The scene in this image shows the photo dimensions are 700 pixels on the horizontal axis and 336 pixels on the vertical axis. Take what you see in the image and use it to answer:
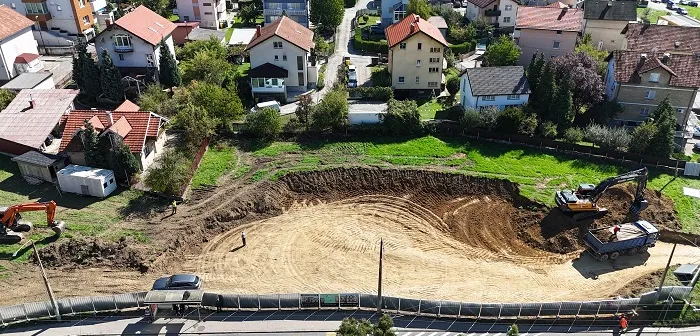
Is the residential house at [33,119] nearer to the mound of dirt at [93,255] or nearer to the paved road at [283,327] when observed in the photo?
the mound of dirt at [93,255]

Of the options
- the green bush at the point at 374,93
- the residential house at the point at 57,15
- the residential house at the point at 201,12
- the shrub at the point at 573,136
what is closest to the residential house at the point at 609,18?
the shrub at the point at 573,136

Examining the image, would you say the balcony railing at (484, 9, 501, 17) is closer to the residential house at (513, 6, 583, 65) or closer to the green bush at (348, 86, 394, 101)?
the residential house at (513, 6, 583, 65)

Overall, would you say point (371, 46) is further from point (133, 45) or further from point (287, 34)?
point (133, 45)

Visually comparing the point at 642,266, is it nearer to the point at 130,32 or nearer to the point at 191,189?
the point at 191,189

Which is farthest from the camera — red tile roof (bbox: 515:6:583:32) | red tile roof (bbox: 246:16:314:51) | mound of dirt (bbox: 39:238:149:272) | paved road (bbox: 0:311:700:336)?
red tile roof (bbox: 515:6:583:32)

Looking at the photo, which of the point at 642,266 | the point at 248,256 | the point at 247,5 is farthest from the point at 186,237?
→ the point at 247,5

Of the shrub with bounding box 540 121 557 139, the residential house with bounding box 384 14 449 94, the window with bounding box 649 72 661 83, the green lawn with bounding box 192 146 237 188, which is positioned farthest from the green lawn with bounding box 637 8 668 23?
the green lawn with bounding box 192 146 237 188
